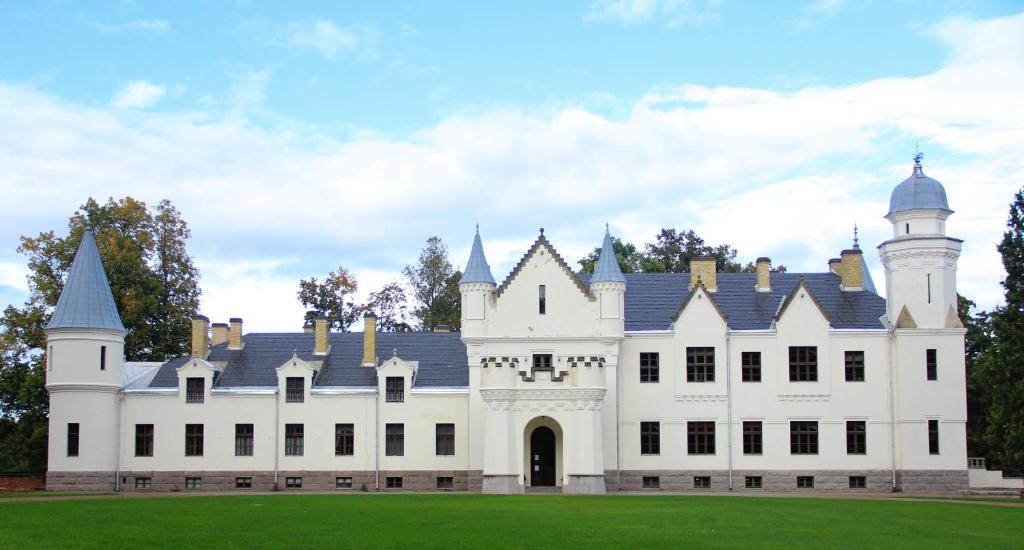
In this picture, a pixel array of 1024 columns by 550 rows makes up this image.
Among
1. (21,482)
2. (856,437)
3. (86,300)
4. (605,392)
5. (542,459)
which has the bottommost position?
(21,482)

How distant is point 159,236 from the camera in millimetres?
59375

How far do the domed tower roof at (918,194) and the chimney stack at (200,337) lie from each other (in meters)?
29.0

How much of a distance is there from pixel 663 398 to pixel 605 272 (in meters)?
5.72

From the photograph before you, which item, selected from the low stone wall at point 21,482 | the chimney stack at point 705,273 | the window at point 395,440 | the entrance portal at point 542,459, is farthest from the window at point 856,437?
the low stone wall at point 21,482

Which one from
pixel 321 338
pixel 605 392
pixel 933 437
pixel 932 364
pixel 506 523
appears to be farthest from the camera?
pixel 321 338

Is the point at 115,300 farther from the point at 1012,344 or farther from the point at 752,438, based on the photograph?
the point at 1012,344

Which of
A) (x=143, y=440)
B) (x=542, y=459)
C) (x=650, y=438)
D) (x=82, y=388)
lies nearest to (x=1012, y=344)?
(x=650, y=438)

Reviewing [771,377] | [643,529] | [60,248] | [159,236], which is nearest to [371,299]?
[159,236]

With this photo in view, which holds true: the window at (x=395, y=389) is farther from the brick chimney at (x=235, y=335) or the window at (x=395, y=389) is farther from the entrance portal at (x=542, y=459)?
the brick chimney at (x=235, y=335)

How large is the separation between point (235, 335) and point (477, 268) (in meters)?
12.1

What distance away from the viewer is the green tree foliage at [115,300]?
175 ft

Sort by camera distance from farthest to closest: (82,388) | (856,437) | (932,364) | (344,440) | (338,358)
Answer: (338,358)
(344,440)
(82,388)
(856,437)
(932,364)

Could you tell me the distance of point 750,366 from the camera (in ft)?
156

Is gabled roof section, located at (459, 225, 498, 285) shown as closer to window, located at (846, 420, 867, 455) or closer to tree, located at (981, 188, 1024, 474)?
window, located at (846, 420, 867, 455)
